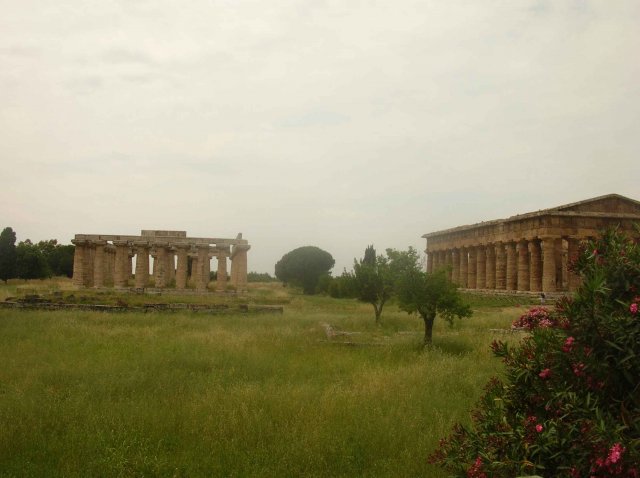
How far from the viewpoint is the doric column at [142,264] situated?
4300 centimetres

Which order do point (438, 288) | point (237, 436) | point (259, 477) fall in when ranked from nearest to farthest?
point (259, 477)
point (237, 436)
point (438, 288)

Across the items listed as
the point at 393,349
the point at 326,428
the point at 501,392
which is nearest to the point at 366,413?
the point at 326,428

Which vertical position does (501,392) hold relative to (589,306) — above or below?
below

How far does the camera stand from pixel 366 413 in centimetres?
865

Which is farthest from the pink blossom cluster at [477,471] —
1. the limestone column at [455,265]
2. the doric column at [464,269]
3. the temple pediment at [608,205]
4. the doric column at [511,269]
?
the limestone column at [455,265]

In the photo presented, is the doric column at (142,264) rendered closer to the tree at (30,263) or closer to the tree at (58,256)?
the tree at (30,263)

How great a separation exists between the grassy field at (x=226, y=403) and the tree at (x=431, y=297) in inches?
59.6

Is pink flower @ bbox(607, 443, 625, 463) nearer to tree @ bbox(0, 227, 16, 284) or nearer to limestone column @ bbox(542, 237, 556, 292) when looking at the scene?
limestone column @ bbox(542, 237, 556, 292)

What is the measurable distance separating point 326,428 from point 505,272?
138 feet

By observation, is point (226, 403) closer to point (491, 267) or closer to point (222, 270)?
point (222, 270)

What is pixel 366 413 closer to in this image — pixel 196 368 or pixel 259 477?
pixel 259 477

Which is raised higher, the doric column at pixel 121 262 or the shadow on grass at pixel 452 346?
the doric column at pixel 121 262

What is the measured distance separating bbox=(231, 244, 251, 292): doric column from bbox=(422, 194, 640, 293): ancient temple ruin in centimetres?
1480

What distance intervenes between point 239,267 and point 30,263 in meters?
26.9
